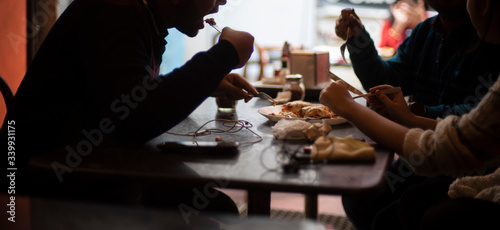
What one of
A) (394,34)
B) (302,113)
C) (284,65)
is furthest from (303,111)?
(394,34)

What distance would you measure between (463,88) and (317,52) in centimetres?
77

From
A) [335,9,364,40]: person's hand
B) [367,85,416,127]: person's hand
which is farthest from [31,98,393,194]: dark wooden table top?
[335,9,364,40]: person's hand

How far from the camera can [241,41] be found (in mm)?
1067

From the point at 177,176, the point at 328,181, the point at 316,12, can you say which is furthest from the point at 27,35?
the point at 316,12

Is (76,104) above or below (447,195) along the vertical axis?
above

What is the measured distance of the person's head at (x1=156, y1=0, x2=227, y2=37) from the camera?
1.24 meters

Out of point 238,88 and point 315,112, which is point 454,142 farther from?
point 238,88

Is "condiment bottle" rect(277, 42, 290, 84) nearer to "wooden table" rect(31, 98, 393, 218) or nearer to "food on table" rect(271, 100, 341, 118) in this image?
"food on table" rect(271, 100, 341, 118)

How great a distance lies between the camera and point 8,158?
42.3 inches

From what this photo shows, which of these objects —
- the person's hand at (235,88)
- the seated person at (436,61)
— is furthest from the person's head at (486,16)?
the person's hand at (235,88)

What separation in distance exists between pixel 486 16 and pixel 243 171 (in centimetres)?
76

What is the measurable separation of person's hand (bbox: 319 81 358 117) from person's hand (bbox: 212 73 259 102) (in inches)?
14.9

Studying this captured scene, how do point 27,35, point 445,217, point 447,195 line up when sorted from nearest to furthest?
point 445,217
point 447,195
point 27,35

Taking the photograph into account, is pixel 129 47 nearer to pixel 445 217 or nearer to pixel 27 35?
pixel 445 217
